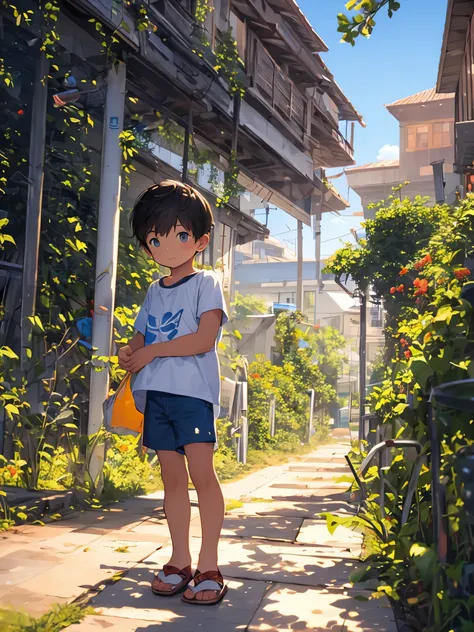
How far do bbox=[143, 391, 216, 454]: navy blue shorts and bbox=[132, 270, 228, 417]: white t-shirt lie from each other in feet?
0.18

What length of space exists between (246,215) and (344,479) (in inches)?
424

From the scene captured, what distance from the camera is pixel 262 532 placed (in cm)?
489

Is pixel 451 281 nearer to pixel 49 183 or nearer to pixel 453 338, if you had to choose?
pixel 453 338

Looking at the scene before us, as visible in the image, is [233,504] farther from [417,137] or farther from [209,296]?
[417,137]

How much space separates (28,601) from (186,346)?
1.28 m

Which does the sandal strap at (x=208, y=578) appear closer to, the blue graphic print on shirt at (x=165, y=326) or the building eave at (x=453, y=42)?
the blue graphic print on shirt at (x=165, y=326)

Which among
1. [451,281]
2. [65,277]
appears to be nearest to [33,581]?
[451,281]

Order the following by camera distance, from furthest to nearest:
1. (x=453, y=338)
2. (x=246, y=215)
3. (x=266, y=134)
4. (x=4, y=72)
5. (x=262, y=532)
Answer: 1. (x=246, y=215)
2. (x=266, y=134)
3. (x=4, y=72)
4. (x=262, y=532)
5. (x=453, y=338)

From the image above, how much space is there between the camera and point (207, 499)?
328 cm

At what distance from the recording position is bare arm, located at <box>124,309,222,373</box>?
324 cm

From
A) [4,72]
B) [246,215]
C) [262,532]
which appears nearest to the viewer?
[262,532]

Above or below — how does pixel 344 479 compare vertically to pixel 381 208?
below

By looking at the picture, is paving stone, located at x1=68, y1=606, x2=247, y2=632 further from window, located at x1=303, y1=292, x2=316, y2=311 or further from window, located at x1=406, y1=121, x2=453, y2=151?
window, located at x1=303, y1=292, x2=316, y2=311

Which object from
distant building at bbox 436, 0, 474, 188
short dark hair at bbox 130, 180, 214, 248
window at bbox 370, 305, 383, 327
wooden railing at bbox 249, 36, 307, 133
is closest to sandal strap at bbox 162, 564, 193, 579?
short dark hair at bbox 130, 180, 214, 248
